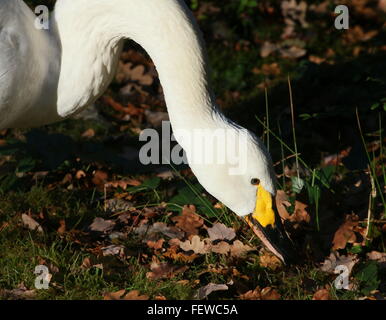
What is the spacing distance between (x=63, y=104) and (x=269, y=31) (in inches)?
178

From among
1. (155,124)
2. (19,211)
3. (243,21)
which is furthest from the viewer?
(243,21)

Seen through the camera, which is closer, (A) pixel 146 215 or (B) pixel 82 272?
(B) pixel 82 272

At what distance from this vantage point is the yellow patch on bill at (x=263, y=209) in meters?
4.59

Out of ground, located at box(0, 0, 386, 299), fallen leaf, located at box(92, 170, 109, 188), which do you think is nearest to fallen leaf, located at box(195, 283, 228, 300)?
ground, located at box(0, 0, 386, 299)

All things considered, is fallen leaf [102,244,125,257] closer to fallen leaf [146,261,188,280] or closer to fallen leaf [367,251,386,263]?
fallen leaf [146,261,188,280]

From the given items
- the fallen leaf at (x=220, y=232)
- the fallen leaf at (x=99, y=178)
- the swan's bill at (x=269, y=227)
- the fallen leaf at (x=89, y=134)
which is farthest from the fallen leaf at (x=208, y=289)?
the fallen leaf at (x=89, y=134)

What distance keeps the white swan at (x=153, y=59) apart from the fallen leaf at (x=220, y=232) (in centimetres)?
46

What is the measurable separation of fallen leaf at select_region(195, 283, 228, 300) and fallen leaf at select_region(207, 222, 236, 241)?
0.61 metres

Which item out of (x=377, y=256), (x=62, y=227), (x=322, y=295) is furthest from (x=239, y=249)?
(x=62, y=227)

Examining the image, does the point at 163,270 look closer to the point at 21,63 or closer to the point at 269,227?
the point at 269,227

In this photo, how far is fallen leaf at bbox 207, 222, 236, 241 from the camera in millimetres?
5141
